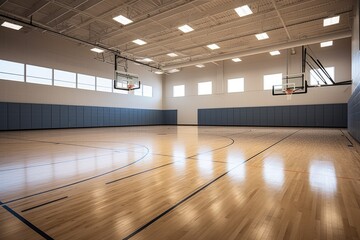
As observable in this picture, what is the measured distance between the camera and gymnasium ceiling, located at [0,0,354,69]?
34.1ft

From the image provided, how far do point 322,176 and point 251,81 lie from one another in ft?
57.6

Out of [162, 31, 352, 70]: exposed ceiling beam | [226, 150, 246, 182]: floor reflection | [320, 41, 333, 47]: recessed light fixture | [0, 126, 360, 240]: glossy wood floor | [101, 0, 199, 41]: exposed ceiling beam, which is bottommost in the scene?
[0, 126, 360, 240]: glossy wood floor

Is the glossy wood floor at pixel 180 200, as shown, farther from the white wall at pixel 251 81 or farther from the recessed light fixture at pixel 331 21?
the white wall at pixel 251 81

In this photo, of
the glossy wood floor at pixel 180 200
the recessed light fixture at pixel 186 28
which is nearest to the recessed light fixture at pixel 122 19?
the recessed light fixture at pixel 186 28

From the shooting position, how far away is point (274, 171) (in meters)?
3.80

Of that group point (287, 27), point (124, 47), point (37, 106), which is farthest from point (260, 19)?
point (37, 106)

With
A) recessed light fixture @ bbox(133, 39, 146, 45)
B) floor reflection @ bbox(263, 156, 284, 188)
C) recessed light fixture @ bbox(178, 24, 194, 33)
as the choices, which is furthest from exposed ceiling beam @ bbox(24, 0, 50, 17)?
floor reflection @ bbox(263, 156, 284, 188)

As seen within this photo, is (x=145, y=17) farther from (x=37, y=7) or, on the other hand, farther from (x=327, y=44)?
(x=327, y=44)

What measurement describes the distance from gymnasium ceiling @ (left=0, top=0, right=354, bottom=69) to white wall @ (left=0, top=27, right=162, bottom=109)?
2023mm

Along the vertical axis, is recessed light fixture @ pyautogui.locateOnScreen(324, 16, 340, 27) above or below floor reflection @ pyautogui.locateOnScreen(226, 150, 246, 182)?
above

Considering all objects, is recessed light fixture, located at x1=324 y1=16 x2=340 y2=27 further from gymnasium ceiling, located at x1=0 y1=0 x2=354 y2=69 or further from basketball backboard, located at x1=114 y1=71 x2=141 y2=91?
basketball backboard, located at x1=114 y1=71 x2=141 y2=91

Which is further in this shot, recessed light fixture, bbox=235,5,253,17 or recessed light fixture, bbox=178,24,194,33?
recessed light fixture, bbox=178,24,194,33

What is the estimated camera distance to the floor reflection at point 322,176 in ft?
9.73

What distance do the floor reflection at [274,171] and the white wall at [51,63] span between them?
15.8m
